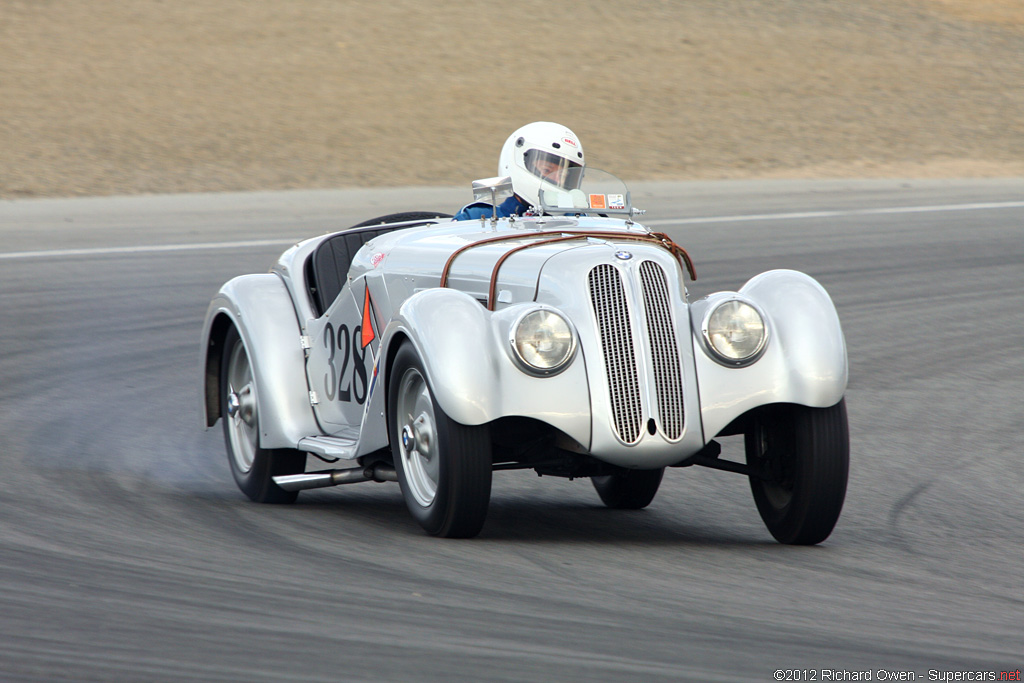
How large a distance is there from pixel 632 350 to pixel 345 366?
166 cm

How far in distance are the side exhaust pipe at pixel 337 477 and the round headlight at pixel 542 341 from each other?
87 centimetres

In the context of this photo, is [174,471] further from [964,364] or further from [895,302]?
[895,302]

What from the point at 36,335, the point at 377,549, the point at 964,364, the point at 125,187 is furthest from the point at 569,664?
the point at 125,187

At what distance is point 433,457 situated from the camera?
528cm

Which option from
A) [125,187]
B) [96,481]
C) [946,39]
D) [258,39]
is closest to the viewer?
[96,481]

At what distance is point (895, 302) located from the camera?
1277 centimetres

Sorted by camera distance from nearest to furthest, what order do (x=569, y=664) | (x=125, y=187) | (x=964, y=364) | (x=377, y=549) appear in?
(x=569, y=664)
(x=377, y=549)
(x=964, y=364)
(x=125, y=187)

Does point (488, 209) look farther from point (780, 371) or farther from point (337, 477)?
point (780, 371)

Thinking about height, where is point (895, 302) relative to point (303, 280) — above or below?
below

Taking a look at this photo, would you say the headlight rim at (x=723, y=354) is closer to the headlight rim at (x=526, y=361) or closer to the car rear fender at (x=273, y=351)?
the headlight rim at (x=526, y=361)

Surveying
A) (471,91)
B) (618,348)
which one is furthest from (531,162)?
(471,91)

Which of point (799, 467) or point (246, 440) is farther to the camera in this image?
point (246, 440)

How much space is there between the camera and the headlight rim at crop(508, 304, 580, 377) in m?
5.09

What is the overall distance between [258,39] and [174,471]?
991 inches
